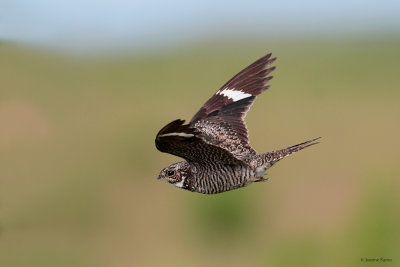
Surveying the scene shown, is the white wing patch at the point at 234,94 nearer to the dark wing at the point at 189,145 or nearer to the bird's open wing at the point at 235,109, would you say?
the bird's open wing at the point at 235,109

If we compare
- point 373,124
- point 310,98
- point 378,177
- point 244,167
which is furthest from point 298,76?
point 244,167

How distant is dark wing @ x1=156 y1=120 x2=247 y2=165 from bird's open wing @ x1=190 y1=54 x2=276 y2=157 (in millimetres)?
620

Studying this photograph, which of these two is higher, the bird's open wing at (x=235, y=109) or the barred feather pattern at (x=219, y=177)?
the bird's open wing at (x=235, y=109)

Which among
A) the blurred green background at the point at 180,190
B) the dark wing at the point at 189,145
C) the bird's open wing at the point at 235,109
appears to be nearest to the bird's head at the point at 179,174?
the dark wing at the point at 189,145

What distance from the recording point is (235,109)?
5.98 metres

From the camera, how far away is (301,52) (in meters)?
30.5

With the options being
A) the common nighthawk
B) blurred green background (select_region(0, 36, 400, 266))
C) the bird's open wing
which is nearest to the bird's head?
the common nighthawk

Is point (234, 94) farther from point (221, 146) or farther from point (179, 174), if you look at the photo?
point (179, 174)

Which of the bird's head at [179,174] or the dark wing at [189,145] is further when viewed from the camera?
the bird's head at [179,174]

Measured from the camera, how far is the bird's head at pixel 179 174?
5.24m

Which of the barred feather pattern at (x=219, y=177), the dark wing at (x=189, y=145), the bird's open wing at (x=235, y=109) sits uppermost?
the bird's open wing at (x=235, y=109)

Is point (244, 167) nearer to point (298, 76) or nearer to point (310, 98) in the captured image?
point (310, 98)

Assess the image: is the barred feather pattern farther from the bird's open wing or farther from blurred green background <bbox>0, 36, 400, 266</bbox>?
blurred green background <bbox>0, 36, 400, 266</bbox>

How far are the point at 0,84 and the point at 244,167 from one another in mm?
21370
